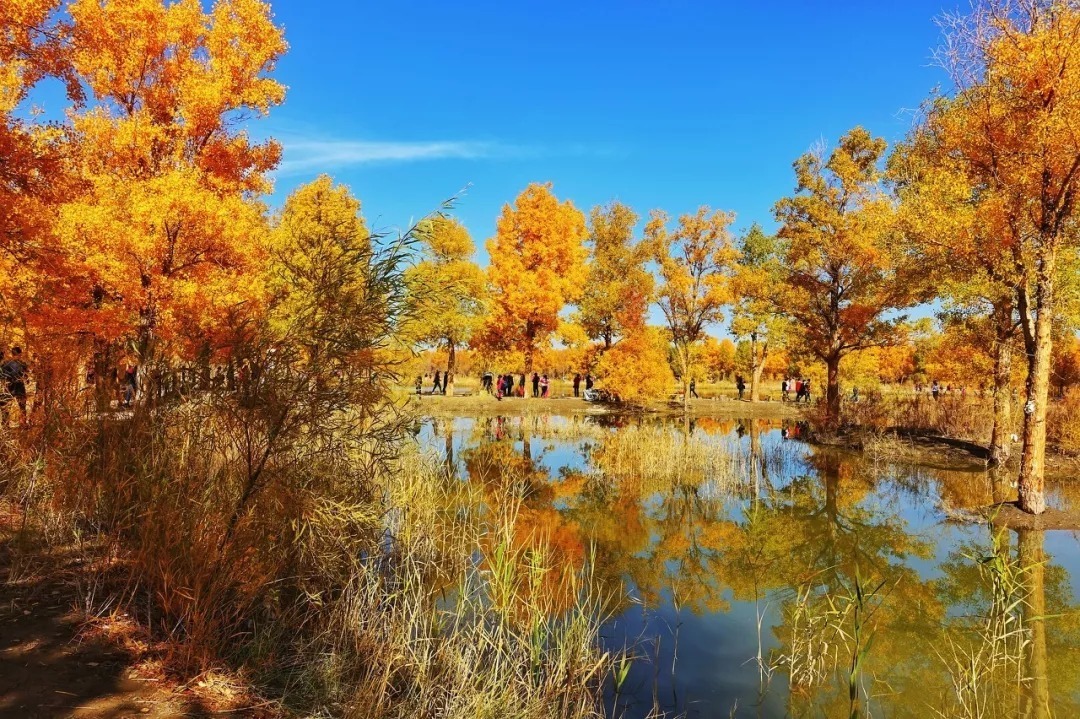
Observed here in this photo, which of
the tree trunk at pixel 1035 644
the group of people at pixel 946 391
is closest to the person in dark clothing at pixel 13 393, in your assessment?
the tree trunk at pixel 1035 644

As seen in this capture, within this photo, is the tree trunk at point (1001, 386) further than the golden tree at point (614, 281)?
No

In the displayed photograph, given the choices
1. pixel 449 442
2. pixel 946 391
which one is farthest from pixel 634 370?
pixel 946 391

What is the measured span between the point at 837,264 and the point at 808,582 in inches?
731

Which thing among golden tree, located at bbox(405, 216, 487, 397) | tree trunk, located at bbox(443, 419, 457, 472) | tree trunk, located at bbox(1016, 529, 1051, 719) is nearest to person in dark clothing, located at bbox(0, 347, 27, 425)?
golden tree, located at bbox(405, 216, 487, 397)

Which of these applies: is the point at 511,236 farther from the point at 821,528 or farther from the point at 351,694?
the point at 351,694

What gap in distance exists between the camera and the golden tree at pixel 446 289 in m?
6.97

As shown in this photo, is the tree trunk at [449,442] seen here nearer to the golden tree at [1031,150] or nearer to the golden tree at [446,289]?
the golden tree at [446,289]

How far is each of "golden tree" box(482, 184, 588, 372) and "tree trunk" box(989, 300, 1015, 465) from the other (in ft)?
65.8

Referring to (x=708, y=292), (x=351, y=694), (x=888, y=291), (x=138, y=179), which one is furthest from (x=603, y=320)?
(x=351, y=694)

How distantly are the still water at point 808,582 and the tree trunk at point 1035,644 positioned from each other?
0.02 metres

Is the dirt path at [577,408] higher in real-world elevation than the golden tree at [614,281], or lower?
lower

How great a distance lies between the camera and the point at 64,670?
14.8 feet

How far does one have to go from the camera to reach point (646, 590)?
8.65m

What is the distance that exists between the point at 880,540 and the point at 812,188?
18.9 metres
